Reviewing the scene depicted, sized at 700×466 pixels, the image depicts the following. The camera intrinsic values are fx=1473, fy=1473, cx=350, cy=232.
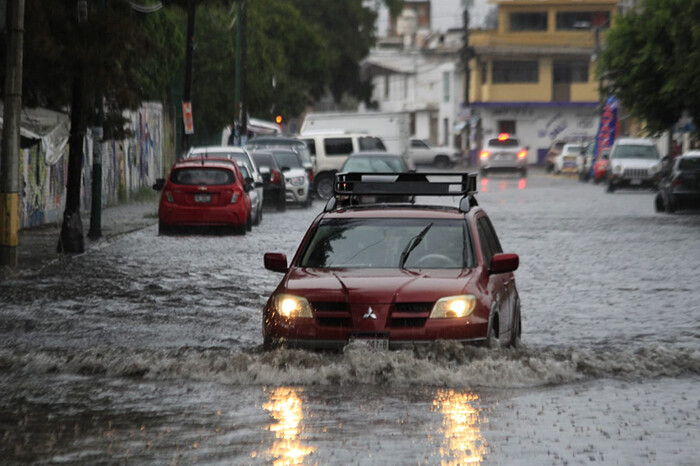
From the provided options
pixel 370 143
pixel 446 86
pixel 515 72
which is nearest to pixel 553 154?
pixel 515 72

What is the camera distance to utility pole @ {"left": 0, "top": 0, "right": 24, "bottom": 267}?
19.6m

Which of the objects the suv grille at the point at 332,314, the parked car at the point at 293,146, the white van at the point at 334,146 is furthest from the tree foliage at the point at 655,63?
the suv grille at the point at 332,314

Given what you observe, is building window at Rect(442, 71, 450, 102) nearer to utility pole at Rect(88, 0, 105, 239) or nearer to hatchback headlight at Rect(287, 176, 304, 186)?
hatchback headlight at Rect(287, 176, 304, 186)

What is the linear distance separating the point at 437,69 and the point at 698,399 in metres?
96.8

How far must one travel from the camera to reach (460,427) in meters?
8.54

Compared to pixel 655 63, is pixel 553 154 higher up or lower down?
lower down

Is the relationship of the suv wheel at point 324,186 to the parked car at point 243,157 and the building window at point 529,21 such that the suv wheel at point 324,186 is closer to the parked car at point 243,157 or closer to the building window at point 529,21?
the parked car at point 243,157

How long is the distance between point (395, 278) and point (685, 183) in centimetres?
2659

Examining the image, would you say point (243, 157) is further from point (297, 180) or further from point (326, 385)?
point (326, 385)

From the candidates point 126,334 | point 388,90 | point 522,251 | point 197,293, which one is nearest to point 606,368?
point 126,334

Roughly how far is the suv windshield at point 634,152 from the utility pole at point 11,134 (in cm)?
3356

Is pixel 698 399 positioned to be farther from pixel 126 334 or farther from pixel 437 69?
pixel 437 69

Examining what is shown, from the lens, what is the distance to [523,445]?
26.5ft

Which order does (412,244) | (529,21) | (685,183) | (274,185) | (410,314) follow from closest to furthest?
(410,314) → (412,244) → (685,183) → (274,185) → (529,21)
